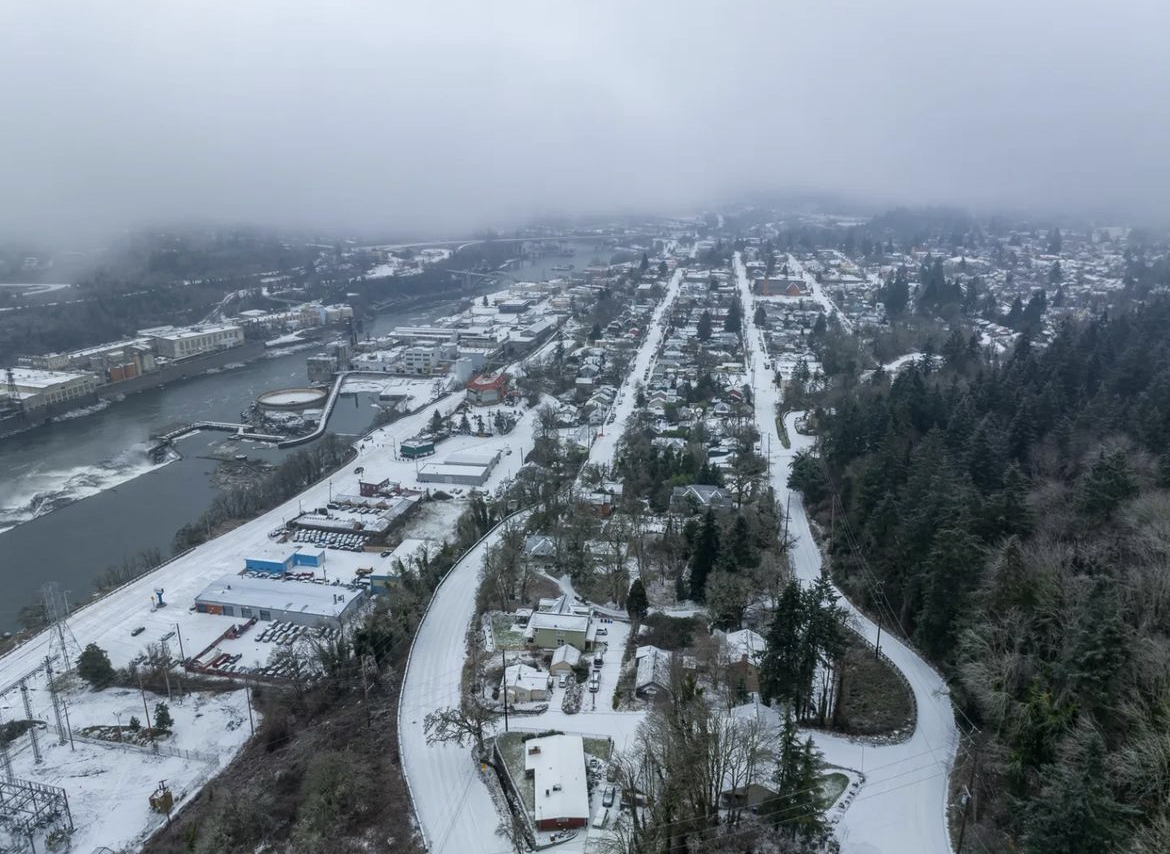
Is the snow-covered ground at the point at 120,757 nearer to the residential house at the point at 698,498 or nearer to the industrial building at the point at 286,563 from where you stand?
the industrial building at the point at 286,563

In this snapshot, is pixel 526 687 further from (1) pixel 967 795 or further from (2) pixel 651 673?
(1) pixel 967 795

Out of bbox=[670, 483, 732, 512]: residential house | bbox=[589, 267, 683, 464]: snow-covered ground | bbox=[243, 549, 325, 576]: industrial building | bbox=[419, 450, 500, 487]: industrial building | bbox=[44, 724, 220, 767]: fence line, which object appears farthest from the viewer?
bbox=[589, 267, 683, 464]: snow-covered ground

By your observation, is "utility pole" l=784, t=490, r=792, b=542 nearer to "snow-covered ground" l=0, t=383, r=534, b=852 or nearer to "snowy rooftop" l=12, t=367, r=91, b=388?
"snow-covered ground" l=0, t=383, r=534, b=852

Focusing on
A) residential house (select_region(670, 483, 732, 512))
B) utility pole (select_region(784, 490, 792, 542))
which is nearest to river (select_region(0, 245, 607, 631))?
residential house (select_region(670, 483, 732, 512))

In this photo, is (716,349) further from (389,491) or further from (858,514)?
(858,514)

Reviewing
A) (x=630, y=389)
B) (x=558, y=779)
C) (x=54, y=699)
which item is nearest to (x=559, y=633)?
(x=558, y=779)
